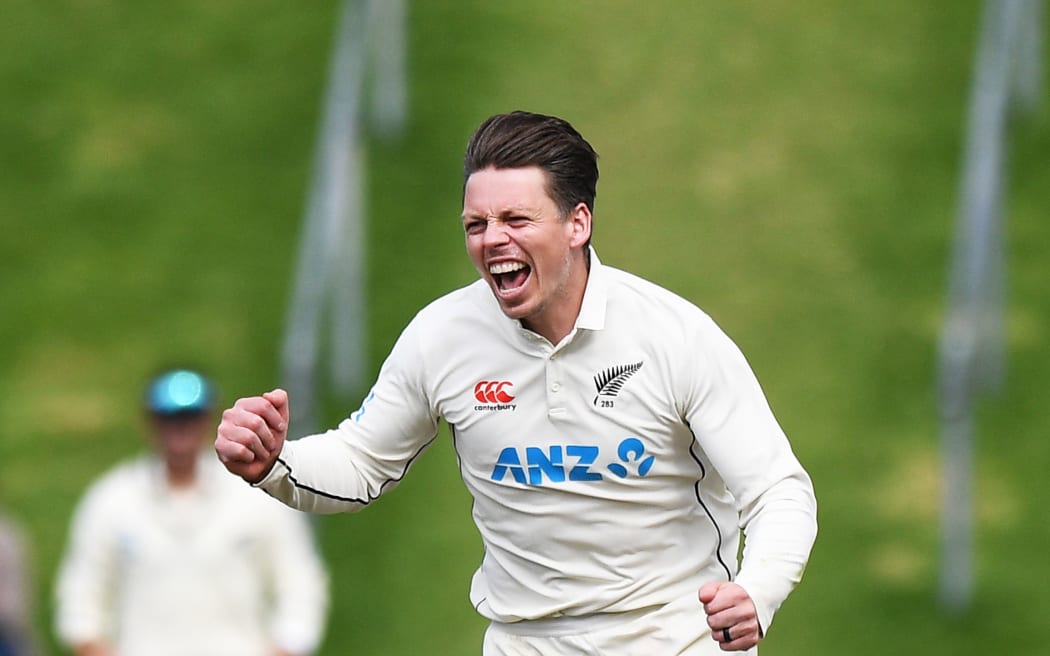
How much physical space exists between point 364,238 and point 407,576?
2.70m

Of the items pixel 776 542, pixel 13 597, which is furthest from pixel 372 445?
pixel 13 597

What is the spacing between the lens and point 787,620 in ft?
32.8

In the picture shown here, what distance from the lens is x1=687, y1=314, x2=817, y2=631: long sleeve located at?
4.65m

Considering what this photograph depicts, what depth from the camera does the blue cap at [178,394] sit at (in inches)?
295

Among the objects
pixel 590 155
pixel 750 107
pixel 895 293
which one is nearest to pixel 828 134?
pixel 750 107

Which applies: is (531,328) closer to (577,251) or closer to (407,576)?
(577,251)

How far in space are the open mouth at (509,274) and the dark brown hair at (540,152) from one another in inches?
6.9

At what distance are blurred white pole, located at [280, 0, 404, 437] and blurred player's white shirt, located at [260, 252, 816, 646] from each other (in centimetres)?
425

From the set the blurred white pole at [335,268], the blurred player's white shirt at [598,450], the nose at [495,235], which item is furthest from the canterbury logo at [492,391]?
the blurred white pole at [335,268]

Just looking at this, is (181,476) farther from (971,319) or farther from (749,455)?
(971,319)

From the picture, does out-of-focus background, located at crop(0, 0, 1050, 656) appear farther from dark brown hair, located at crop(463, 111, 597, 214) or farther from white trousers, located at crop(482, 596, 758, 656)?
dark brown hair, located at crop(463, 111, 597, 214)

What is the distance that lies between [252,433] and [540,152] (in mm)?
952

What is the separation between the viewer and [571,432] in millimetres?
4812

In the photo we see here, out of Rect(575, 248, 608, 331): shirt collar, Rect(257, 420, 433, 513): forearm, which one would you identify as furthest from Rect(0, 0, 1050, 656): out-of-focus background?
Rect(575, 248, 608, 331): shirt collar
